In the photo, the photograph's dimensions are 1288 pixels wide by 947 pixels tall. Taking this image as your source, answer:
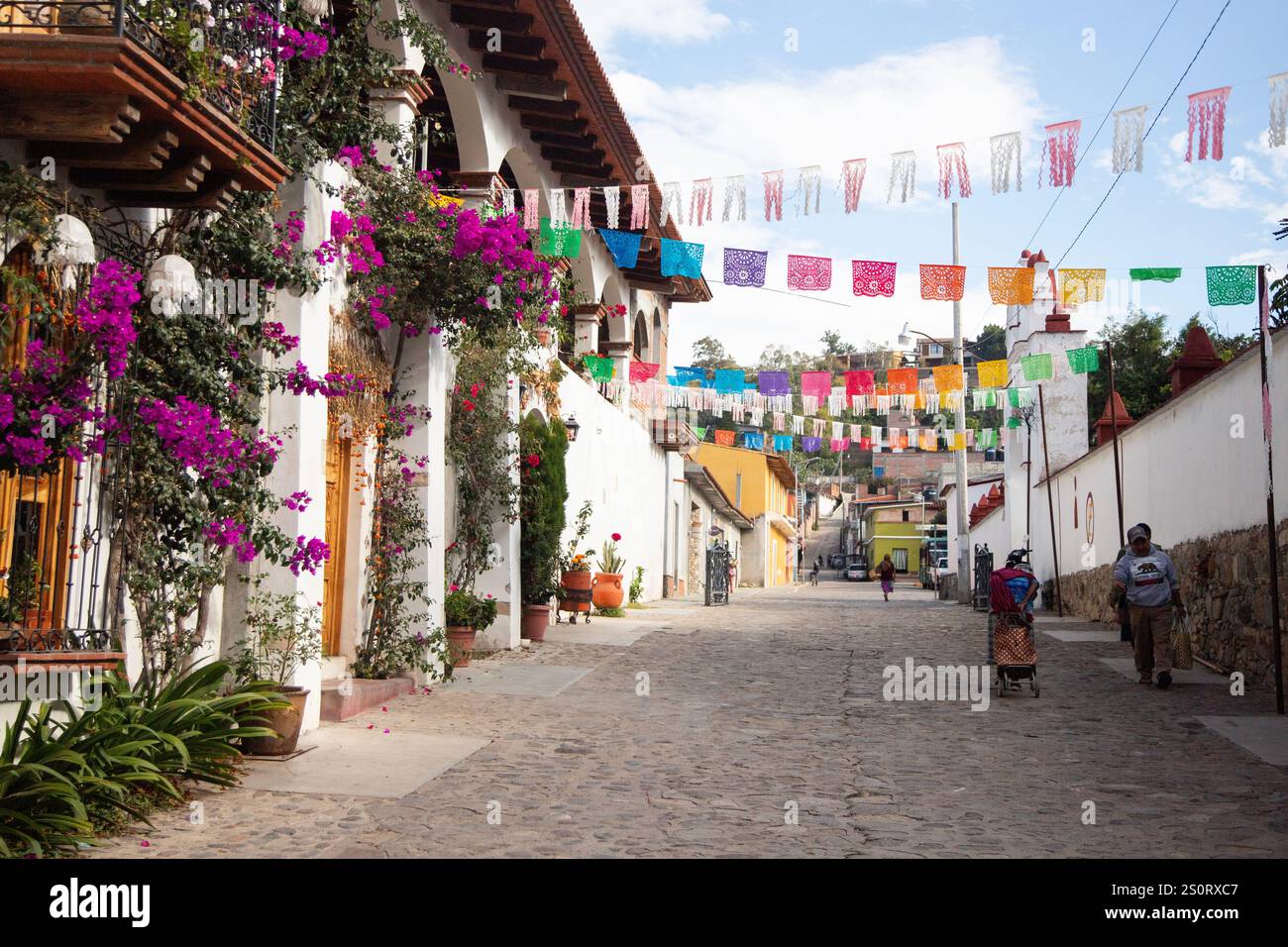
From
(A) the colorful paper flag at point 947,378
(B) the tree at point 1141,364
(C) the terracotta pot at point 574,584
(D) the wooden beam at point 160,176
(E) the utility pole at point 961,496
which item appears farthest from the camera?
(B) the tree at point 1141,364

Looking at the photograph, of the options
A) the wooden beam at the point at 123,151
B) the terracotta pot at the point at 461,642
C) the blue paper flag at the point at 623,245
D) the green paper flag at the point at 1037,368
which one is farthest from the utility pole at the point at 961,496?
the wooden beam at the point at 123,151

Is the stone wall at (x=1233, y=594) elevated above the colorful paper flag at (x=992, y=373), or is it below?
below

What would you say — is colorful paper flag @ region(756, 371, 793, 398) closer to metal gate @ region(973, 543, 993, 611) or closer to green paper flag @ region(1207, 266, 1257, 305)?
metal gate @ region(973, 543, 993, 611)

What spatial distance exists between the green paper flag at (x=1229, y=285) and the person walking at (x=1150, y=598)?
3396 millimetres

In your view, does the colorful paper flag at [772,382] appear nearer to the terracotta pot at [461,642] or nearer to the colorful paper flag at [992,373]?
the colorful paper flag at [992,373]

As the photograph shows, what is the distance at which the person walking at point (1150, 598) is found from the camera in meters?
11.0

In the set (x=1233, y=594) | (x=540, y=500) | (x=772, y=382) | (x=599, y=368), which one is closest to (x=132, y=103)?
(x=540, y=500)

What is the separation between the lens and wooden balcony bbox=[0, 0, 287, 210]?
17.1 feet

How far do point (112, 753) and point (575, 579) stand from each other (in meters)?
11.1

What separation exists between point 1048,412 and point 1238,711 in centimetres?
1789

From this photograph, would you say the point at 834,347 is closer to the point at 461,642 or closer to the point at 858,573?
the point at 858,573

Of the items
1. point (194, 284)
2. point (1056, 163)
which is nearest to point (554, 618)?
point (1056, 163)

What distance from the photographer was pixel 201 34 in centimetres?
631
